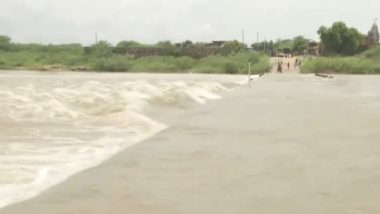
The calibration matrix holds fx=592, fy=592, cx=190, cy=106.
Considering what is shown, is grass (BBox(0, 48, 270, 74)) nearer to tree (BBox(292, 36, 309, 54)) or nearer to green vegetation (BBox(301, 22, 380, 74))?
green vegetation (BBox(301, 22, 380, 74))

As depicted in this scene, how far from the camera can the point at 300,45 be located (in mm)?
94062

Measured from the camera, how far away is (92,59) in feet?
231

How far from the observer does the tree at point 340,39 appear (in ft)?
249

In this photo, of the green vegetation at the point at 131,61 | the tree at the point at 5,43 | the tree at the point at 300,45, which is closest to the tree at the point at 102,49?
the green vegetation at the point at 131,61

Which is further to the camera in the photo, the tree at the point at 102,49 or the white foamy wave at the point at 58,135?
the tree at the point at 102,49

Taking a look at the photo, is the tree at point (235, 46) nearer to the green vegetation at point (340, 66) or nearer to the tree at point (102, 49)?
the tree at point (102, 49)

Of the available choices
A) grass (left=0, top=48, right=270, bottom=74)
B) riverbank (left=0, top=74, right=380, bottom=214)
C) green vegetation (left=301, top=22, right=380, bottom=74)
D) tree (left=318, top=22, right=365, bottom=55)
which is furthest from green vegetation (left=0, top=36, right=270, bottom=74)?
riverbank (left=0, top=74, right=380, bottom=214)

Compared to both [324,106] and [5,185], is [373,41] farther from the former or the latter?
[5,185]

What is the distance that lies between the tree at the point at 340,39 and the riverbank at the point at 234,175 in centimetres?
6413

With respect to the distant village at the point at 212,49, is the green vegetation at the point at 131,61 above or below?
below

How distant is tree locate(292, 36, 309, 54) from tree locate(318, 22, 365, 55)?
13767 mm

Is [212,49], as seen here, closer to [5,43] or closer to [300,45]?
[300,45]

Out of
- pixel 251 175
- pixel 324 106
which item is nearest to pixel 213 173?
pixel 251 175

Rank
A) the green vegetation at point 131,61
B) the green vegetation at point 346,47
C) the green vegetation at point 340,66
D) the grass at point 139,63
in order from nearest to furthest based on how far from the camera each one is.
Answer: the green vegetation at point 340,66 < the green vegetation at point 346,47 < the grass at point 139,63 < the green vegetation at point 131,61
